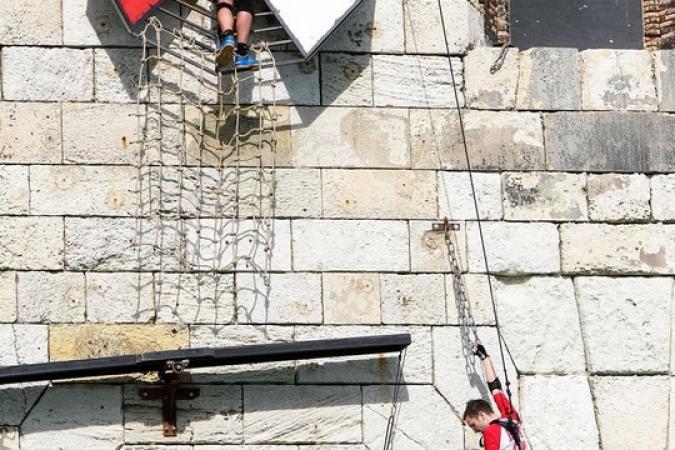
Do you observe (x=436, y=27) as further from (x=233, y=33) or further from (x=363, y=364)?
(x=363, y=364)

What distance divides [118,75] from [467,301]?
2459 millimetres

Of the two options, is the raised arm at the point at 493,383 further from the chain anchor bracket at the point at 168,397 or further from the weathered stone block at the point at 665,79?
the weathered stone block at the point at 665,79

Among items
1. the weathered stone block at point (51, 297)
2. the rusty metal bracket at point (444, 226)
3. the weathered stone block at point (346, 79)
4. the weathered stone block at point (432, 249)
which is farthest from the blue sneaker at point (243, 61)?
the weathered stone block at point (51, 297)

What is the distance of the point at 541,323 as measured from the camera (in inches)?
353

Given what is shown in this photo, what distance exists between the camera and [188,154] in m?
8.91

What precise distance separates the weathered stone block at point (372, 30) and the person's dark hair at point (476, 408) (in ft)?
7.44

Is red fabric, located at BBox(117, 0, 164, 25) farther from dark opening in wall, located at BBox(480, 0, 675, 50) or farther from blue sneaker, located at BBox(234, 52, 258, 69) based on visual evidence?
dark opening in wall, located at BBox(480, 0, 675, 50)

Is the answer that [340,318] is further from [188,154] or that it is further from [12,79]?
[12,79]

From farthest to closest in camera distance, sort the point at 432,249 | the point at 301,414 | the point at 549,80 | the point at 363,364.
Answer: the point at 549,80, the point at 432,249, the point at 363,364, the point at 301,414

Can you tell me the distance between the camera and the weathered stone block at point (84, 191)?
870 centimetres

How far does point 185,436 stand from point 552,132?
2.89 meters

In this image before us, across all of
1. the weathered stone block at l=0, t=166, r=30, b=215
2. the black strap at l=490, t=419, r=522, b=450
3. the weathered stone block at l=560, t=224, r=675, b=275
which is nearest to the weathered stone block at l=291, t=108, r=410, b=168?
the weathered stone block at l=560, t=224, r=675, b=275

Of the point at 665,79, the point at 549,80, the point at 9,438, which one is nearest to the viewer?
the point at 9,438

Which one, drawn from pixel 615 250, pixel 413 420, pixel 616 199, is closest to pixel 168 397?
pixel 413 420
